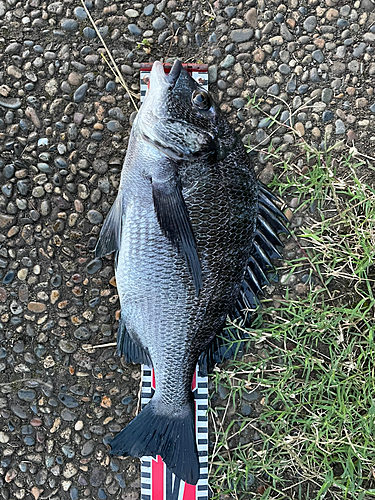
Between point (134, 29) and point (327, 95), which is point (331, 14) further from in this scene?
point (134, 29)

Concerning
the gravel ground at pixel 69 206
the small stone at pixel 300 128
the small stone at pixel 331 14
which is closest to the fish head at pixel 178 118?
the gravel ground at pixel 69 206

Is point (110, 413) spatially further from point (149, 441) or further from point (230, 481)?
point (230, 481)

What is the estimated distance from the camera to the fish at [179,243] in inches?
66.9

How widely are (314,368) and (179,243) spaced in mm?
1119

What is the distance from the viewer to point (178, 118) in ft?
5.54

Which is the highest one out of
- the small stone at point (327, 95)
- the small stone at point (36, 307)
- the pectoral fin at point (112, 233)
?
the small stone at point (327, 95)

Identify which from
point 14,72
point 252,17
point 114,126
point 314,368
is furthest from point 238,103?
point 314,368

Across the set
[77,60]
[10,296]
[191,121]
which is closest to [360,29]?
[191,121]

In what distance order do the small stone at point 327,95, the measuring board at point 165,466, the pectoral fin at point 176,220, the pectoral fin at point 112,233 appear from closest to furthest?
the pectoral fin at point 176,220
the pectoral fin at point 112,233
the measuring board at point 165,466
the small stone at point 327,95

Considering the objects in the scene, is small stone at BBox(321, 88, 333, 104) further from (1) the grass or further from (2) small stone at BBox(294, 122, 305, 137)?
(1) the grass

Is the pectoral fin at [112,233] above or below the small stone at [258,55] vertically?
below

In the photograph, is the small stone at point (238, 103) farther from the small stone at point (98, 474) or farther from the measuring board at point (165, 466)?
the small stone at point (98, 474)

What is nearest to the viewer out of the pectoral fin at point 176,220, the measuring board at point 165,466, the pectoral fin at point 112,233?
the pectoral fin at point 176,220

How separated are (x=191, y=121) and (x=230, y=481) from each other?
192 centimetres
